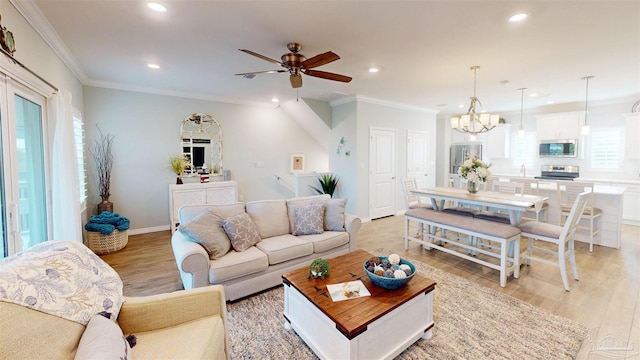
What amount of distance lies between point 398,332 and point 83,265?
1.97m

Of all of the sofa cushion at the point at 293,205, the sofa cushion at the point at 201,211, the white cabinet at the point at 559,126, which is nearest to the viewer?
the sofa cushion at the point at 201,211

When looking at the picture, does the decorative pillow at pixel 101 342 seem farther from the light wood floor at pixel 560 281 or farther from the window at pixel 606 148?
the window at pixel 606 148

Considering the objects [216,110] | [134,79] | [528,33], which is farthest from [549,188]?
[134,79]

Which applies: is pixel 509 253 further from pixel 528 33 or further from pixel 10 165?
pixel 10 165

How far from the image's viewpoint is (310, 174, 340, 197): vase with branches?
19.8 ft

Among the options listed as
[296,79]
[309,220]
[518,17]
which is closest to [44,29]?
[296,79]

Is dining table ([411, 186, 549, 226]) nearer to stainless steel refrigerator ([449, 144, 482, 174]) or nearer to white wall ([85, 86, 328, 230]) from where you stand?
white wall ([85, 86, 328, 230])

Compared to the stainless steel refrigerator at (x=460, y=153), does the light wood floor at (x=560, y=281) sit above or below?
below

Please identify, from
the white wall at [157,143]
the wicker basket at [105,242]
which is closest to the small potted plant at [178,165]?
the white wall at [157,143]

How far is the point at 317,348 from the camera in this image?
6.18ft

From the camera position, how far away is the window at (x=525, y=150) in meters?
6.93

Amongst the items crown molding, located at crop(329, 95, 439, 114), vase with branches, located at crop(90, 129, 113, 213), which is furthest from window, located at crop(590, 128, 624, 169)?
vase with branches, located at crop(90, 129, 113, 213)

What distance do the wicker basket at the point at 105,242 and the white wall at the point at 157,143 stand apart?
3.17 ft

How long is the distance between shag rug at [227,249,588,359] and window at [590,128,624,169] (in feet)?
18.6
